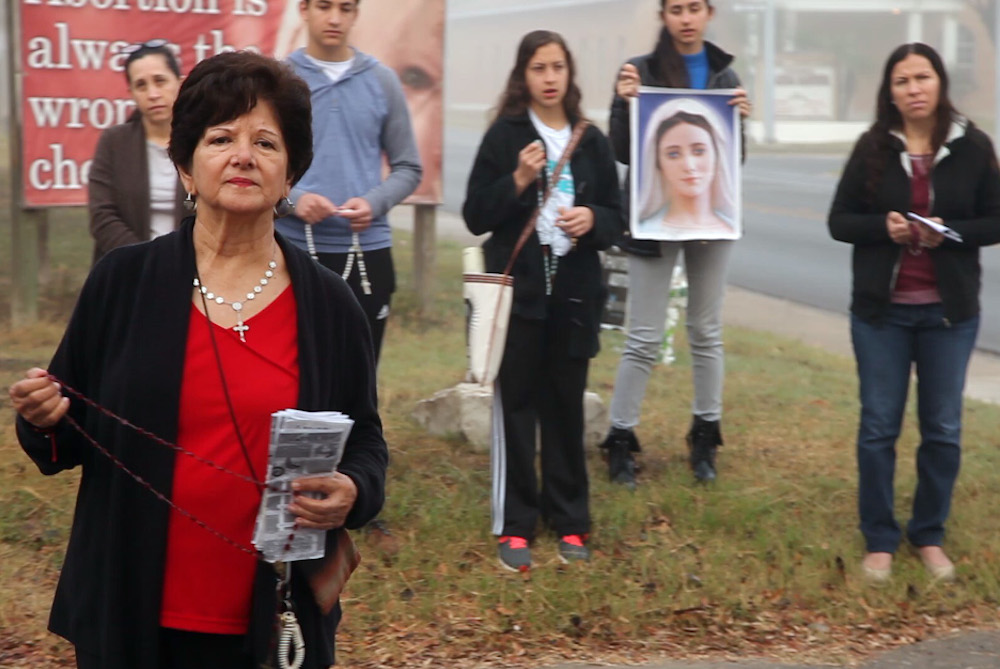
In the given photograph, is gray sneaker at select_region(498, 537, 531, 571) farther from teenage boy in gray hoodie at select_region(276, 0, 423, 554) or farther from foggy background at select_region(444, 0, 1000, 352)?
foggy background at select_region(444, 0, 1000, 352)

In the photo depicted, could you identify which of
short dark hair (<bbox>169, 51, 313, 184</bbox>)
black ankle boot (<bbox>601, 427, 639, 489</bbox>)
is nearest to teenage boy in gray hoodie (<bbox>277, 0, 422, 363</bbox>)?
black ankle boot (<bbox>601, 427, 639, 489</bbox>)

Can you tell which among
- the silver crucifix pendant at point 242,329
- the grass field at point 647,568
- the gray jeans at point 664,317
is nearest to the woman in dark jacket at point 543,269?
the grass field at point 647,568

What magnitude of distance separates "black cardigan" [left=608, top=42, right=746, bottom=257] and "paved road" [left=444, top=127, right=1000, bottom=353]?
6469 millimetres

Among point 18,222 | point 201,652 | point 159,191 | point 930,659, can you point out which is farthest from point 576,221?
point 18,222

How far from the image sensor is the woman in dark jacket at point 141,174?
5.39 metres

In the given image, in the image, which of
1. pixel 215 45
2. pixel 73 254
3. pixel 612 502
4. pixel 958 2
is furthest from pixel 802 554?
pixel 958 2

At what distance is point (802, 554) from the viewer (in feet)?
19.5

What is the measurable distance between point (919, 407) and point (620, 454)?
1435 mm

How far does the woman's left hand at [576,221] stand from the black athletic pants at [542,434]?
372 millimetres

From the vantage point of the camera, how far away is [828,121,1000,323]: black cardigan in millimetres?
5508

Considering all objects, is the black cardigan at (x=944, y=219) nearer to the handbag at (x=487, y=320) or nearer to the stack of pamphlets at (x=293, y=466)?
the handbag at (x=487, y=320)

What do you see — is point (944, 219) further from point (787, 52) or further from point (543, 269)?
point (787, 52)

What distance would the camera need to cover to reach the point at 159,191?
541 centimetres

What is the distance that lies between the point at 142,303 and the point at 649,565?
3296 millimetres
